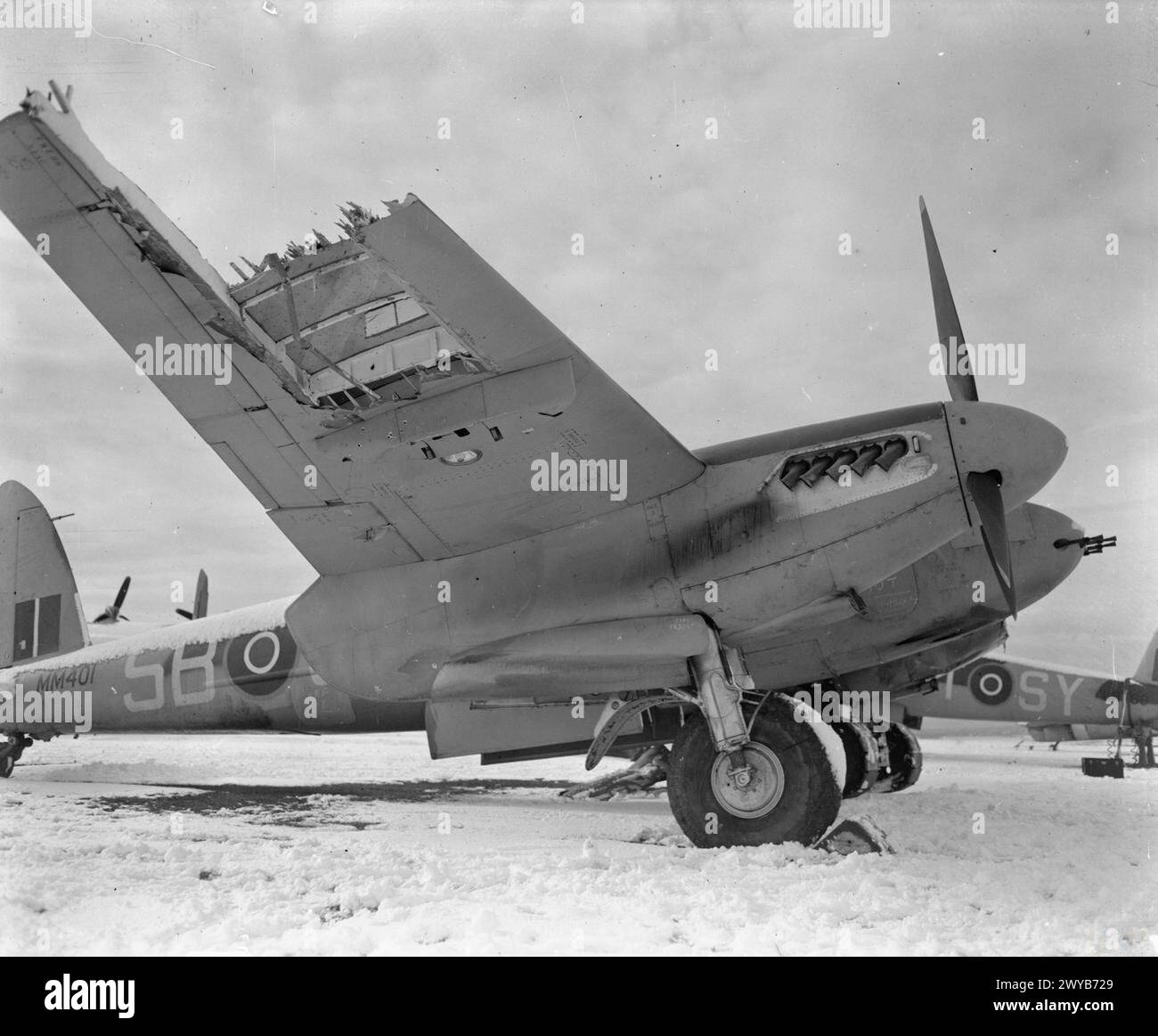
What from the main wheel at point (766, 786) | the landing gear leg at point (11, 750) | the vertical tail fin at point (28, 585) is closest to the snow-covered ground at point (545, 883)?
the main wheel at point (766, 786)

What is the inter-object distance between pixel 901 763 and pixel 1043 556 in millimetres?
3743

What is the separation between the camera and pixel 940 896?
471 centimetres

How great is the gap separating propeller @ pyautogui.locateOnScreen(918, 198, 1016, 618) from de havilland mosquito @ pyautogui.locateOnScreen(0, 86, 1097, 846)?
0.06 ft

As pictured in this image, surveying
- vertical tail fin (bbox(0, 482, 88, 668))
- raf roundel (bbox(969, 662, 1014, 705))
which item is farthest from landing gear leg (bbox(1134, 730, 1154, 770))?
vertical tail fin (bbox(0, 482, 88, 668))

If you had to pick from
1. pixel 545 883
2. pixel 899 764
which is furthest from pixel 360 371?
pixel 899 764

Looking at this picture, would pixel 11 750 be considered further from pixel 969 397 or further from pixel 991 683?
pixel 991 683

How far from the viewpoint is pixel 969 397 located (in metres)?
6.47

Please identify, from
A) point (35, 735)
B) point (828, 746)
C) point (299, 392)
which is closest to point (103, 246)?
point (299, 392)

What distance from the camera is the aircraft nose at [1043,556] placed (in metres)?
8.16

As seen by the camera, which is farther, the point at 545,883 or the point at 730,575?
the point at 730,575

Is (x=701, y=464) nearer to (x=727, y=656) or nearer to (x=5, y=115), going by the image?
(x=727, y=656)

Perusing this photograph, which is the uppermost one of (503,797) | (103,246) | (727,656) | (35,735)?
(103,246)

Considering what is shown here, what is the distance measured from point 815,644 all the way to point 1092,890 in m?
3.18

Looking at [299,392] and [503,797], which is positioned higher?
[299,392]
